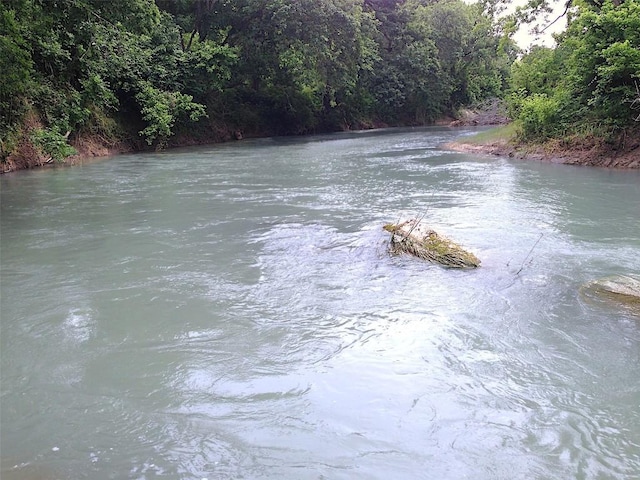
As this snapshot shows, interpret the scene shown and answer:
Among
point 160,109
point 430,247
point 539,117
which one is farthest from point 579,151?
point 160,109

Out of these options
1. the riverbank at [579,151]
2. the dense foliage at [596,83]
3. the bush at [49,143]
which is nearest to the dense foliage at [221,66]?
the bush at [49,143]

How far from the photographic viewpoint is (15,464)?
3.04m

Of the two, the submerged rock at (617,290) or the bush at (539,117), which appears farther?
the bush at (539,117)

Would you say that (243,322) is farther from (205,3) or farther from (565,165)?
(205,3)

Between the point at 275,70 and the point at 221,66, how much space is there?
4.60 m

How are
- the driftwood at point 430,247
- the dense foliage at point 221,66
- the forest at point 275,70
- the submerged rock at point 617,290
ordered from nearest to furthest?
1. the submerged rock at point 617,290
2. the driftwood at point 430,247
3. the dense foliage at point 221,66
4. the forest at point 275,70

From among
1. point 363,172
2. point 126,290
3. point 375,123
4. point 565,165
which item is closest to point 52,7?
point 126,290

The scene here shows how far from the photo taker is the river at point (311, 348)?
3207 mm

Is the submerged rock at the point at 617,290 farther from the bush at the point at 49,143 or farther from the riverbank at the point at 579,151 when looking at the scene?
the bush at the point at 49,143

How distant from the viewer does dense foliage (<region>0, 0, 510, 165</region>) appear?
11406 millimetres

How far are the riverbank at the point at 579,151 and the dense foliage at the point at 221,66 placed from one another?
218 cm

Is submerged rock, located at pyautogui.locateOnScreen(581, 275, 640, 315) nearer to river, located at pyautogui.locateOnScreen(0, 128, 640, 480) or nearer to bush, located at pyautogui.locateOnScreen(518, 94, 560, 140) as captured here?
river, located at pyautogui.locateOnScreen(0, 128, 640, 480)

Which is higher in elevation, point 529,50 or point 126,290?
point 529,50

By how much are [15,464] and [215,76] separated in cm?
2392
